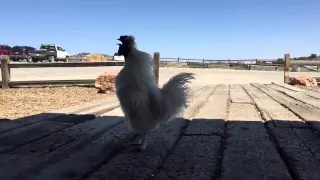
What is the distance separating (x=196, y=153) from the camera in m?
2.89

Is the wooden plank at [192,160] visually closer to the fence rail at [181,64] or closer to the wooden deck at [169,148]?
the wooden deck at [169,148]

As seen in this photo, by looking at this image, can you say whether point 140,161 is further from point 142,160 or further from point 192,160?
point 192,160

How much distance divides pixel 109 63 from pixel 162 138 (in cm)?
993

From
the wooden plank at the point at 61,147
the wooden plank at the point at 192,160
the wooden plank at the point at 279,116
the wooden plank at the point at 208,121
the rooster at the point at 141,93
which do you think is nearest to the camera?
the wooden plank at the point at 192,160

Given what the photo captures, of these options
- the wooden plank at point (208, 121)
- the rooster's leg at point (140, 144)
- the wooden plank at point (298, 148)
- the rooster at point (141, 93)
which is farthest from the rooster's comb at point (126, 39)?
the wooden plank at point (298, 148)

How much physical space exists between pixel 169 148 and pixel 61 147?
86 centimetres

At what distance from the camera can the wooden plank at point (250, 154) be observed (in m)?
2.38

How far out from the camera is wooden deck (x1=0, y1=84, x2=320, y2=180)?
2.39 metres

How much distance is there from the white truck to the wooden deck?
3932 cm

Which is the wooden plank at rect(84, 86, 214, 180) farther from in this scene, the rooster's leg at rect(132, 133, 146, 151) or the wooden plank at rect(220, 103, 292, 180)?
the wooden plank at rect(220, 103, 292, 180)

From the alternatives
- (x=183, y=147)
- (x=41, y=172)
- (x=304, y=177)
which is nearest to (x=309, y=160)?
(x=304, y=177)

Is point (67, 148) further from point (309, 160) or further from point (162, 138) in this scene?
point (309, 160)

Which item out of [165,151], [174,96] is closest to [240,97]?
[174,96]

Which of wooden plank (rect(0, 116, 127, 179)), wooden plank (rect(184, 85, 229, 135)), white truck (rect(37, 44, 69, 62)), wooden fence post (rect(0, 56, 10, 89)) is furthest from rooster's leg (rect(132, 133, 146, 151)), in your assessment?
white truck (rect(37, 44, 69, 62))
